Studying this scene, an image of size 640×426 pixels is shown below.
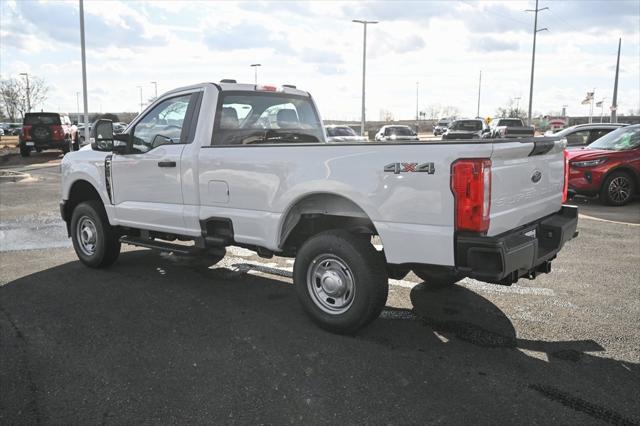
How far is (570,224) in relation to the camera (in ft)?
14.3

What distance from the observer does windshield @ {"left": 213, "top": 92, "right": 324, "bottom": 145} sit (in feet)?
17.2

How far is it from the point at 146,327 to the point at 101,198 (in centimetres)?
234

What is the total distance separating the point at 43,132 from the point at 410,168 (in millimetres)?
24743

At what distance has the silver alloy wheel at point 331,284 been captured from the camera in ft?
13.6

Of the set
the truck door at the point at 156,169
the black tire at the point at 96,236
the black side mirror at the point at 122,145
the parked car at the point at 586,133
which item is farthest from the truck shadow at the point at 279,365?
the parked car at the point at 586,133

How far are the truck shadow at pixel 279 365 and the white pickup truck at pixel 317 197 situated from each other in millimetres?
469

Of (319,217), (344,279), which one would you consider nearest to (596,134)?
(319,217)

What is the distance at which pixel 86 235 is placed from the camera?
6.41 m

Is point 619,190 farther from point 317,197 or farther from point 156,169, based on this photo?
point 156,169

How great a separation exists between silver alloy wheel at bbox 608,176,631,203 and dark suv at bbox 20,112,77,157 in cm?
2263

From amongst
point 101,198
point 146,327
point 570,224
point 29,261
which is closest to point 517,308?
point 570,224

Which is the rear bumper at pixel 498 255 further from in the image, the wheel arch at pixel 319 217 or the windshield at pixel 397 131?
the windshield at pixel 397 131

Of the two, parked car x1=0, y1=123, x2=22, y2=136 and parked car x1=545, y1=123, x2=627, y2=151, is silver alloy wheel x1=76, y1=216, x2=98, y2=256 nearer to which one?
parked car x1=545, y1=123, x2=627, y2=151

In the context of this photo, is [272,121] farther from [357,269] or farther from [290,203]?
[357,269]
